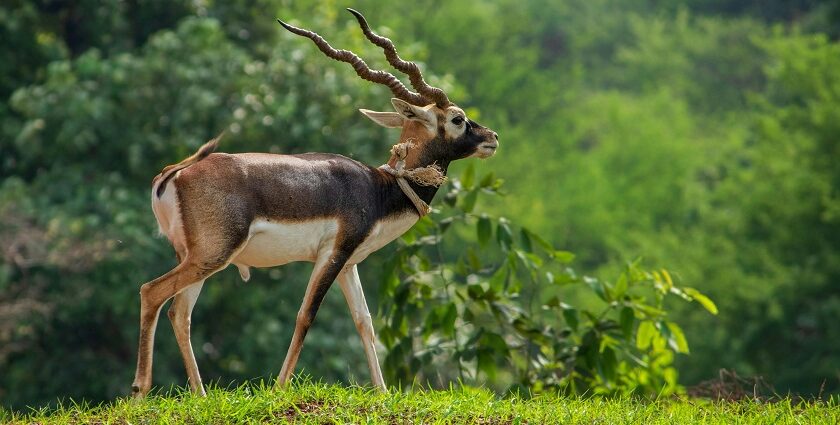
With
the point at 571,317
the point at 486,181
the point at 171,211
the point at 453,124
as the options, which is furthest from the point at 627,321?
the point at 171,211

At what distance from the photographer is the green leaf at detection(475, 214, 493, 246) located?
12.4 meters

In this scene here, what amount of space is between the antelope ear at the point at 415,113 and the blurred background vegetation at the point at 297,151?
2.68 meters

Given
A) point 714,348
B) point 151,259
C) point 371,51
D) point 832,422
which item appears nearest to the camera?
point 832,422

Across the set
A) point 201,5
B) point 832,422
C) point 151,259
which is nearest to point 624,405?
point 832,422

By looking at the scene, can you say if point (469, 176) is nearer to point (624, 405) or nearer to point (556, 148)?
point (624, 405)

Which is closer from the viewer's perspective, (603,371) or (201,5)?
(603,371)

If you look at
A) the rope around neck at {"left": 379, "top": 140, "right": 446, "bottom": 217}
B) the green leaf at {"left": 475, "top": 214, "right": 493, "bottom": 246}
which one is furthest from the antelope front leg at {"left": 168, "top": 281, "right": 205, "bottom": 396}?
the green leaf at {"left": 475, "top": 214, "right": 493, "bottom": 246}

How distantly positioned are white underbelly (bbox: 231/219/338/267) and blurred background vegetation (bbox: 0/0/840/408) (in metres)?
2.60

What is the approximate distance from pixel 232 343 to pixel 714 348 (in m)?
15.0

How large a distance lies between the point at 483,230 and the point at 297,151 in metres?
9.11

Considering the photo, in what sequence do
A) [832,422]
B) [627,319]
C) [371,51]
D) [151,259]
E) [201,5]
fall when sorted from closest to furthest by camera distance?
[832,422] → [627,319] → [151,259] → [371,51] → [201,5]

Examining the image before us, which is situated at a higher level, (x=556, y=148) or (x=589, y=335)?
(x=589, y=335)

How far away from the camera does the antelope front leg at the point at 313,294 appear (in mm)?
9297

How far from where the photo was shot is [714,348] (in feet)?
110
